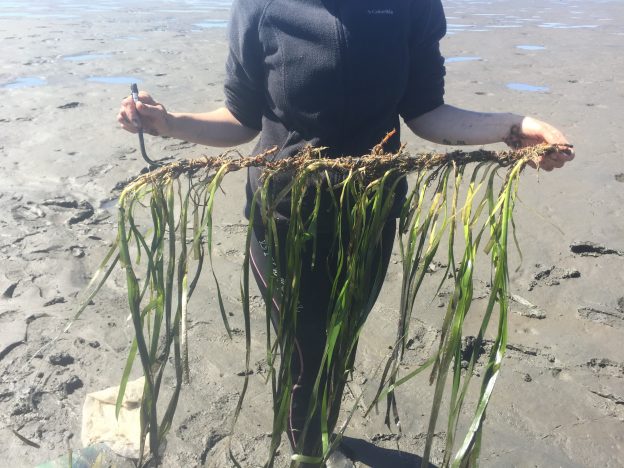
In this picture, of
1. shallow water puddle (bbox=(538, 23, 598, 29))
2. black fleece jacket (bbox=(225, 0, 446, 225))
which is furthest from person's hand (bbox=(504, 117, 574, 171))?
shallow water puddle (bbox=(538, 23, 598, 29))

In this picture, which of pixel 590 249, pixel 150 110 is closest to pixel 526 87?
pixel 590 249

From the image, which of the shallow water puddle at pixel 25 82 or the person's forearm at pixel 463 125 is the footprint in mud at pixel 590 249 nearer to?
the person's forearm at pixel 463 125

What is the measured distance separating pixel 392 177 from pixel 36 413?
195 cm

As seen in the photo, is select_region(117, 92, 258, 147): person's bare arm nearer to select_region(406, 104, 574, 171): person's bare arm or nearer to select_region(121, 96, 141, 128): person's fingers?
select_region(121, 96, 141, 128): person's fingers

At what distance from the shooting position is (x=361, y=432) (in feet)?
8.22

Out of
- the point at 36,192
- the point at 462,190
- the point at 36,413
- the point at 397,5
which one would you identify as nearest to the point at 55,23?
the point at 36,192

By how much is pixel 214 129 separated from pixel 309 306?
65 cm

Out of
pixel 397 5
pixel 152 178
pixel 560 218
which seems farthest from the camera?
pixel 560 218

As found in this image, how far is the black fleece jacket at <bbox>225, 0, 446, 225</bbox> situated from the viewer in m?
1.64

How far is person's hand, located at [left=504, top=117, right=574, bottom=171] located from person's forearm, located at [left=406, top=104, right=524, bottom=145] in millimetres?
18

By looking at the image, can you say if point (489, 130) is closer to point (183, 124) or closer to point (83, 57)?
point (183, 124)

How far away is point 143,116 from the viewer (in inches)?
67.9

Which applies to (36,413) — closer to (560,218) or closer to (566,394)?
(566,394)

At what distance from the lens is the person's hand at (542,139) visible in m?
1.50
